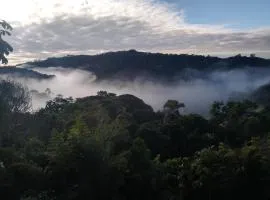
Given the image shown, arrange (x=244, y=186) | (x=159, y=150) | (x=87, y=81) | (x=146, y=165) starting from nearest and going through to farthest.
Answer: (x=146, y=165) < (x=244, y=186) < (x=159, y=150) < (x=87, y=81)

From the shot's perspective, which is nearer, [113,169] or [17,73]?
[113,169]

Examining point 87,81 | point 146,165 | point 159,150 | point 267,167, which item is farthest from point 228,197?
point 87,81

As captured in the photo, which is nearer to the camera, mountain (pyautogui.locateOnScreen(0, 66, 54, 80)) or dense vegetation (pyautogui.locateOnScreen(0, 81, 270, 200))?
dense vegetation (pyautogui.locateOnScreen(0, 81, 270, 200))

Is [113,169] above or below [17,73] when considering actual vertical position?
above

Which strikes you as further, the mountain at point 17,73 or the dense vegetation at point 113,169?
the mountain at point 17,73

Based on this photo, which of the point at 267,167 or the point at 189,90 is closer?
the point at 267,167

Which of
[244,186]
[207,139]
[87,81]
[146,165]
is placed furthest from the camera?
[87,81]

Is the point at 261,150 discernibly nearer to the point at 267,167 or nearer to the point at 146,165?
the point at 267,167

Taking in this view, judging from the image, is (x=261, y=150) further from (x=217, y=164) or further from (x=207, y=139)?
(x=207, y=139)

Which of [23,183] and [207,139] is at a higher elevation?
[23,183]
